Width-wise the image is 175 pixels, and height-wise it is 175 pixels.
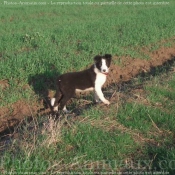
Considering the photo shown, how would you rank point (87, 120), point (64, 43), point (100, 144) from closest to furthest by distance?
point (100, 144)
point (87, 120)
point (64, 43)

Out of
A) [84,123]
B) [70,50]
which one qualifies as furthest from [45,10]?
[84,123]

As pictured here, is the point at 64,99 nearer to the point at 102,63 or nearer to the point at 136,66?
the point at 102,63

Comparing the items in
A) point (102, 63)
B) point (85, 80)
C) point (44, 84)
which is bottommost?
point (85, 80)

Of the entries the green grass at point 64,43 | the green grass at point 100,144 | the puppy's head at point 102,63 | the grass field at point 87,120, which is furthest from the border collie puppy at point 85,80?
the green grass at point 64,43

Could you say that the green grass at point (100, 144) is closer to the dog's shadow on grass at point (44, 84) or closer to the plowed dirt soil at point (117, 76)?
the plowed dirt soil at point (117, 76)

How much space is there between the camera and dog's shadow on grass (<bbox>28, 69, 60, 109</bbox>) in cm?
786

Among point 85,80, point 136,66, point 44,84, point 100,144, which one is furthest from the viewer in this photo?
point 136,66

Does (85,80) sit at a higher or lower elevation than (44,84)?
lower

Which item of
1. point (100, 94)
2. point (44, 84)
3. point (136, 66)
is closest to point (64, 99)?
point (100, 94)

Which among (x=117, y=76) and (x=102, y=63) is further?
(x=117, y=76)

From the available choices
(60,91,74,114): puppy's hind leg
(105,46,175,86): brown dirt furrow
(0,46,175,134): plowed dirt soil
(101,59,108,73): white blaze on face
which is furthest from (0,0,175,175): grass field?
(101,59,108,73): white blaze on face

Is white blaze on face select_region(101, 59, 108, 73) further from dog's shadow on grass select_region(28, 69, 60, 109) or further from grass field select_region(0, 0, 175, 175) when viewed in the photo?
dog's shadow on grass select_region(28, 69, 60, 109)

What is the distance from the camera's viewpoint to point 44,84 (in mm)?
8227

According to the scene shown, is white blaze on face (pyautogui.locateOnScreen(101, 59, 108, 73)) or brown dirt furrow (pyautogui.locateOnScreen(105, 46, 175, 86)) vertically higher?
brown dirt furrow (pyautogui.locateOnScreen(105, 46, 175, 86))
